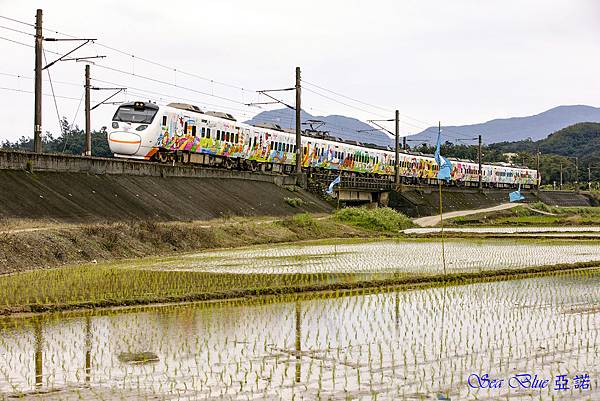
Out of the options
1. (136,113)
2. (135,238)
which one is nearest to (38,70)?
(135,238)

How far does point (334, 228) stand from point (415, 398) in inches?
1500

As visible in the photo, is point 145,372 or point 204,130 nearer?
point 145,372

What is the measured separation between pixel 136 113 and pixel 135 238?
16.3 meters

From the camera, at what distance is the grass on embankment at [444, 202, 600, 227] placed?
61.1 meters

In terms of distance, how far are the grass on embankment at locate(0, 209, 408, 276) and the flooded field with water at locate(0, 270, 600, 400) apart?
8.54 meters

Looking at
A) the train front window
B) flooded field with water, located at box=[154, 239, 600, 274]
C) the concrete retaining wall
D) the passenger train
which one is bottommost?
flooded field with water, located at box=[154, 239, 600, 274]

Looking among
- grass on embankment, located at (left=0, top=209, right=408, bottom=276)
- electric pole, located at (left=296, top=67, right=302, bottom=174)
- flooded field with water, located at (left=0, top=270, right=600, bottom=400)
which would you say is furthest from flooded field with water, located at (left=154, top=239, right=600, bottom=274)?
electric pole, located at (left=296, top=67, right=302, bottom=174)

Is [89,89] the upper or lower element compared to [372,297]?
upper

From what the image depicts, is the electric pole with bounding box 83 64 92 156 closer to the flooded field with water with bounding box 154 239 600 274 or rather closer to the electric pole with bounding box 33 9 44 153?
the electric pole with bounding box 33 9 44 153

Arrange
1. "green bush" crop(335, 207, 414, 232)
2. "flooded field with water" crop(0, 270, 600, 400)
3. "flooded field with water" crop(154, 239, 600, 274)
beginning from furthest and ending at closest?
"green bush" crop(335, 207, 414, 232)
"flooded field with water" crop(154, 239, 600, 274)
"flooded field with water" crop(0, 270, 600, 400)

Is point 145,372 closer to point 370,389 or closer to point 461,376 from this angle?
point 370,389

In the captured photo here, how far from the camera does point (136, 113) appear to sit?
44844mm

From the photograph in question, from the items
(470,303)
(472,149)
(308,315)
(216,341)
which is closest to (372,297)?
(470,303)

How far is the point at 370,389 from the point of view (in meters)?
9.80
